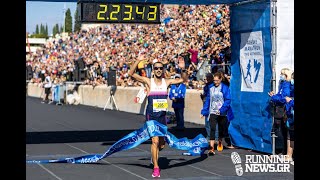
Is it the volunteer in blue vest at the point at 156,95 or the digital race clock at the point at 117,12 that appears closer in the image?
the volunteer in blue vest at the point at 156,95

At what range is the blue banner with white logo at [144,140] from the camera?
1302cm

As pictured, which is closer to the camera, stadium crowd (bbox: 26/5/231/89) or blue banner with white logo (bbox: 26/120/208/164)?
blue banner with white logo (bbox: 26/120/208/164)

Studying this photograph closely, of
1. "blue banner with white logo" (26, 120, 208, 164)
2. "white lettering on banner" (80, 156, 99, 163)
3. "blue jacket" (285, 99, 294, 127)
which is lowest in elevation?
"white lettering on banner" (80, 156, 99, 163)

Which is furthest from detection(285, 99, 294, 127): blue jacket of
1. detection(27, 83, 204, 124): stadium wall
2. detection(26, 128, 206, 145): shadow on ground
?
detection(27, 83, 204, 124): stadium wall

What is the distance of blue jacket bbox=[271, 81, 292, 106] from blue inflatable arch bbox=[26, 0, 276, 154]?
0.57m

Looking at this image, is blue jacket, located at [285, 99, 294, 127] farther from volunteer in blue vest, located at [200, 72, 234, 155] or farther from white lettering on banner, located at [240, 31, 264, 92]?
volunteer in blue vest, located at [200, 72, 234, 155]

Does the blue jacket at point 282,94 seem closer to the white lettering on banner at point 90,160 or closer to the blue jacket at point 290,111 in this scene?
the blue jacket at point 290,111

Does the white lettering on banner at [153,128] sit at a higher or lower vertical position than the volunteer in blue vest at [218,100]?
lower

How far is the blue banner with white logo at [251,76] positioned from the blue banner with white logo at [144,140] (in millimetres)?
1858

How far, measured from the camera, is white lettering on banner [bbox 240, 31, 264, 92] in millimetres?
15828

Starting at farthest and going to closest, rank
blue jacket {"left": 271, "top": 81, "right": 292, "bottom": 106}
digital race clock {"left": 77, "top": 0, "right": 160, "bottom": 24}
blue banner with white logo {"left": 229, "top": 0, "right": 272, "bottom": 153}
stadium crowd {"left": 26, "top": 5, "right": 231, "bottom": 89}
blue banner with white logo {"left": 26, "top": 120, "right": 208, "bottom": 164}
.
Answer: stadium crowd {"left": 26, "top": 5, "right": 231, "bottom": 89} < blue banner with white logo {"left": 229, "top": 0, "right": 272, "bottom": 153} < digital race clock {"left": 77, "top": 0, "right": 160, "bottom": 24} < blue jacket {"left": 271, "top": 81, "right": 292, "bottom": 106} < blue banner with white logo {"left": 26, "top": 120, "right": 208, "bottom": 164}

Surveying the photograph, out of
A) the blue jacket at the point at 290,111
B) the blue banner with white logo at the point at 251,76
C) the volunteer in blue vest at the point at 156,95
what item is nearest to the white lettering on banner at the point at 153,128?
the volunteer in blue vest at the point at 156,95

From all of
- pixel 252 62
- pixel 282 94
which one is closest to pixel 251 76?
pixel 252 62

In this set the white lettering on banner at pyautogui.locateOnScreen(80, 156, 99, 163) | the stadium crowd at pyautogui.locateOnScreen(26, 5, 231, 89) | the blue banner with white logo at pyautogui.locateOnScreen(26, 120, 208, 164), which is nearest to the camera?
the blue banner with white logo at pyautogui.locateOnScreen(26, 120, 208, 164)
